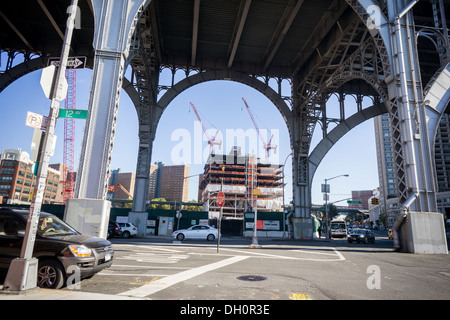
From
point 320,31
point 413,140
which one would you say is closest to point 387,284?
point 413,140

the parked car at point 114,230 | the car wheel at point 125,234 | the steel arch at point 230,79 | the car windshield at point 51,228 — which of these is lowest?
the car wheel at point 125,234

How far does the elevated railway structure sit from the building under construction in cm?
9070

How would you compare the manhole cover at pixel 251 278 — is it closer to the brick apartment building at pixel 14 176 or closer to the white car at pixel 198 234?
the white car at pixel 198 234

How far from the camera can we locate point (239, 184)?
452 ft

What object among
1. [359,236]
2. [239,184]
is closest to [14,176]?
[239,184]

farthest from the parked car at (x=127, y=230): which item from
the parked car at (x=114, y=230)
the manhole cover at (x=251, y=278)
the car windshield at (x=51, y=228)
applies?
the manhole cover at (x=251, y=278)

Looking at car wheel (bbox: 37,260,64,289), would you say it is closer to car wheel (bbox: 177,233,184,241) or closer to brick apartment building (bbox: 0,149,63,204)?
car wheel (bbox: 177,233,184,241)

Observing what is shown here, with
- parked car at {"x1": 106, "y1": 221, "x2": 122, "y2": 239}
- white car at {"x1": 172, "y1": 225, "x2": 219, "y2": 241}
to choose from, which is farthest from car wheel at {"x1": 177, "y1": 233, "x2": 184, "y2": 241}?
parked car at {"x1": 106, "y1": 221, "x2": 122, "y2": 239}

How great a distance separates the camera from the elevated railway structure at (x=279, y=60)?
12.6 meters

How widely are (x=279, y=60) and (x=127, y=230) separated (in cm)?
2297

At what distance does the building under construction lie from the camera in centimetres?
12144

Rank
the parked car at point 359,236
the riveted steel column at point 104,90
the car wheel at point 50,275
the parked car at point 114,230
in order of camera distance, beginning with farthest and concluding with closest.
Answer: the parked car at point 359,236 → the parked car at point 114,230 → the riveted steel column at point 104,90 → the car wheel at point 50,275

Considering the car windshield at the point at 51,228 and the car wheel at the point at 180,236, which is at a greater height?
the car windshield at the point at 51,228

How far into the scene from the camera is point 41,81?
18.2ft
